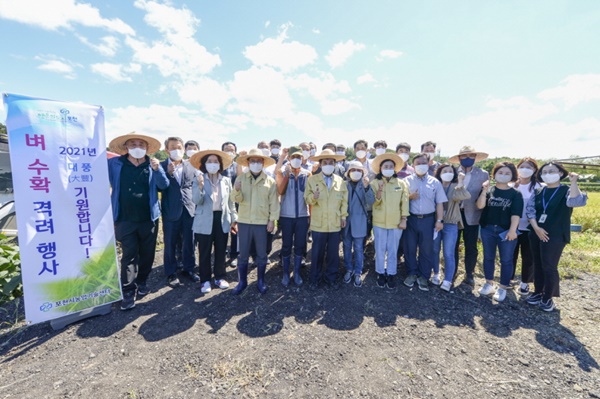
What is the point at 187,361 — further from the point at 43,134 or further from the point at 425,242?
the point at 425,242

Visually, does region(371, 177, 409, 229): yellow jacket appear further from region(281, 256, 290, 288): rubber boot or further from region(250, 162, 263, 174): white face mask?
region(250, 162, 263, 174): white face mask

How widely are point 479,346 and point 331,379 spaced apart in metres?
1.99

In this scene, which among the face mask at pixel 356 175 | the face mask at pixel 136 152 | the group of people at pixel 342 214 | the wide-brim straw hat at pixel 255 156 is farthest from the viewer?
the face mask at pixel 356 175

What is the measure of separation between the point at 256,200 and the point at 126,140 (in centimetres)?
214

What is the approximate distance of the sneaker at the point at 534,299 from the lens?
4.33 m

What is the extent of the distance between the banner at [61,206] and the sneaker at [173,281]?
95 centimetres

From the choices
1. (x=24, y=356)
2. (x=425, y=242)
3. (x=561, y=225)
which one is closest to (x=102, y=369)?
(x=24, y=356)

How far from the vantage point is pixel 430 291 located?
4.71m

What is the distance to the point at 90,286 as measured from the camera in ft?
12.1

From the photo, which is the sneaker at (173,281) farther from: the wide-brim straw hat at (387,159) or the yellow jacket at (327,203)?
the wide-brim straw hat at (387,159)

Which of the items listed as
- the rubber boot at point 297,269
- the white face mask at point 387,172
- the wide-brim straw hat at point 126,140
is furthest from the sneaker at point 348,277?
the wide-brim straw hat at point 126,140

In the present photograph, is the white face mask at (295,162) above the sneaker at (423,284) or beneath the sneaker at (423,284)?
above

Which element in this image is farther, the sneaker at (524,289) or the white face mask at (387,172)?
the sneaker at (524,289)

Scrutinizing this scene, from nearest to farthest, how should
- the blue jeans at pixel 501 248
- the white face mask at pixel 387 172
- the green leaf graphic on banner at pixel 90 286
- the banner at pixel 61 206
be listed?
the banner at pixel 61 206, the green leaf graphic on banner at pixel 90 286, the blue jeans at pixel 501 248, the white face mask at pixel 387 172
